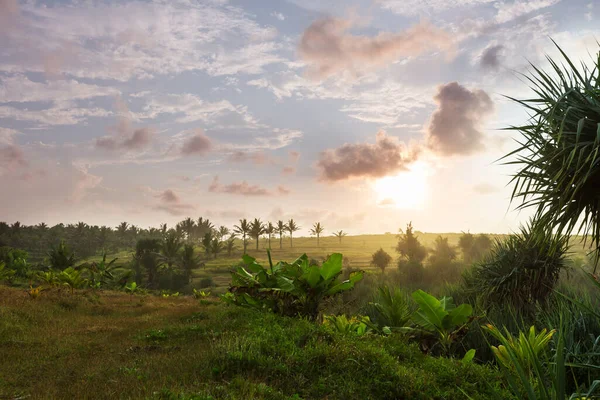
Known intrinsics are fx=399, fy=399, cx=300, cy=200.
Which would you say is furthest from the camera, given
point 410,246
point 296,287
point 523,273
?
point 410,246

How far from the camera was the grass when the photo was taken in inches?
228

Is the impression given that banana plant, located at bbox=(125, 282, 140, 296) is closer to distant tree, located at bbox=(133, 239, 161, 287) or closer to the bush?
the bush

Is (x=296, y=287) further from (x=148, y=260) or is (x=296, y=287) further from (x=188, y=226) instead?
(x=188, y=226)

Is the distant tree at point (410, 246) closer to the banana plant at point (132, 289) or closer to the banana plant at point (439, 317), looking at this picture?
the banana plant at point (132, 289)

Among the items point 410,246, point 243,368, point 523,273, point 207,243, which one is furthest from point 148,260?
point 243,368

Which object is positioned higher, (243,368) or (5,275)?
(243,368)

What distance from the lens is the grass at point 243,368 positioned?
580 cm

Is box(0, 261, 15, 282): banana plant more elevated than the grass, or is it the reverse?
the grass

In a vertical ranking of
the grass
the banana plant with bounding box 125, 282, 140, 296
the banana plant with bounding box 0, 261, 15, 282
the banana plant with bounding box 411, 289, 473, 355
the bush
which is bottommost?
the bush

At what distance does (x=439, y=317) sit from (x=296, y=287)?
3.58 meters

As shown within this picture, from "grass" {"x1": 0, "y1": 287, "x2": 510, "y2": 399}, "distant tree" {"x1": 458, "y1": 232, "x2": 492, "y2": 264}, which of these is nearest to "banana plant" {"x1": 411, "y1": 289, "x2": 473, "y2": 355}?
"grass" {"x1": 0, "y1": 287, "x2": 510, "y2": 399}

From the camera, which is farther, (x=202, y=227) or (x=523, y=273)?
(x=202, y=227)

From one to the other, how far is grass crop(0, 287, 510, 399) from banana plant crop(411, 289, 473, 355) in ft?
2.71

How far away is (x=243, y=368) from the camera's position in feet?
20.9
